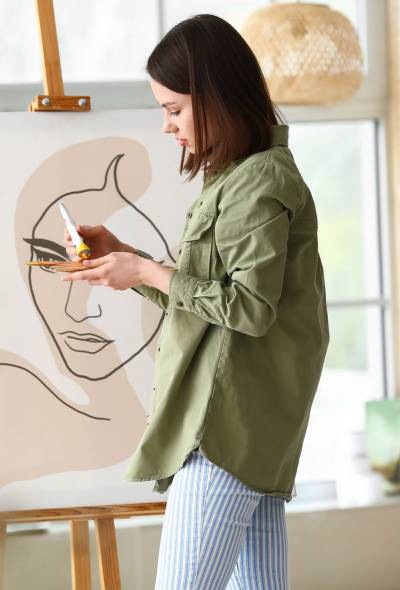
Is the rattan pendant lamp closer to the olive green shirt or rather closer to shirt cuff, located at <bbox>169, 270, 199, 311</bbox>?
the olive green shirt

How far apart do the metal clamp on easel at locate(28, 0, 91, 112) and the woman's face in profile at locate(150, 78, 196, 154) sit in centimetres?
67

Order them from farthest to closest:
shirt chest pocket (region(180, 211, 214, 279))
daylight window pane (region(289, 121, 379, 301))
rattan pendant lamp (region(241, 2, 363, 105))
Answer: daylight window pane (region(289, 121, 379, 301)), rattan pendant lamp (region(241, 2, 363, 105)), shirt chest pocket (region(180, 211, 214, 279))

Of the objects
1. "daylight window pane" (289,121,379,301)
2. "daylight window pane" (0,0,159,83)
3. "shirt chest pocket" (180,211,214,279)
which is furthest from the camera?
"daylight window pane" (289,121,379,301)

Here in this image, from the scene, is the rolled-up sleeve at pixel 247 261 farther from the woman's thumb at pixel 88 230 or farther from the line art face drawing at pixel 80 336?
the line art face drawing at pixel 80 336

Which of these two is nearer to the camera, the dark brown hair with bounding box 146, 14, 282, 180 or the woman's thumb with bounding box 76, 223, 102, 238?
the dark brown hair with bounding box 146, 14, 282, 180

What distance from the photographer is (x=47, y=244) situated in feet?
6.82

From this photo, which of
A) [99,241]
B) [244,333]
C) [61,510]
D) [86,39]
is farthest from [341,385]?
[244,333]

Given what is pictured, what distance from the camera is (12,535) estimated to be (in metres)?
2.55

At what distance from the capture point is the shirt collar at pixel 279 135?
1.42m

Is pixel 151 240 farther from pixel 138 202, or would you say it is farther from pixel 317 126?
pixel 317 126

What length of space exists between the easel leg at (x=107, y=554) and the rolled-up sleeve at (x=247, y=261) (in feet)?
2.87

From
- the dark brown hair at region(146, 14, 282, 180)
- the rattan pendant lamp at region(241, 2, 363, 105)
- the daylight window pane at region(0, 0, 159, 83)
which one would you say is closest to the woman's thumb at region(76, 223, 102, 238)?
the dark brown hair at region(146, 14, 282, 180)

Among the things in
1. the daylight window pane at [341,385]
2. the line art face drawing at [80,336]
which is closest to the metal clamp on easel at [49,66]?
the line art face drawing at [80,336]

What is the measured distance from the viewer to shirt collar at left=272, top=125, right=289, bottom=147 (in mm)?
1417
